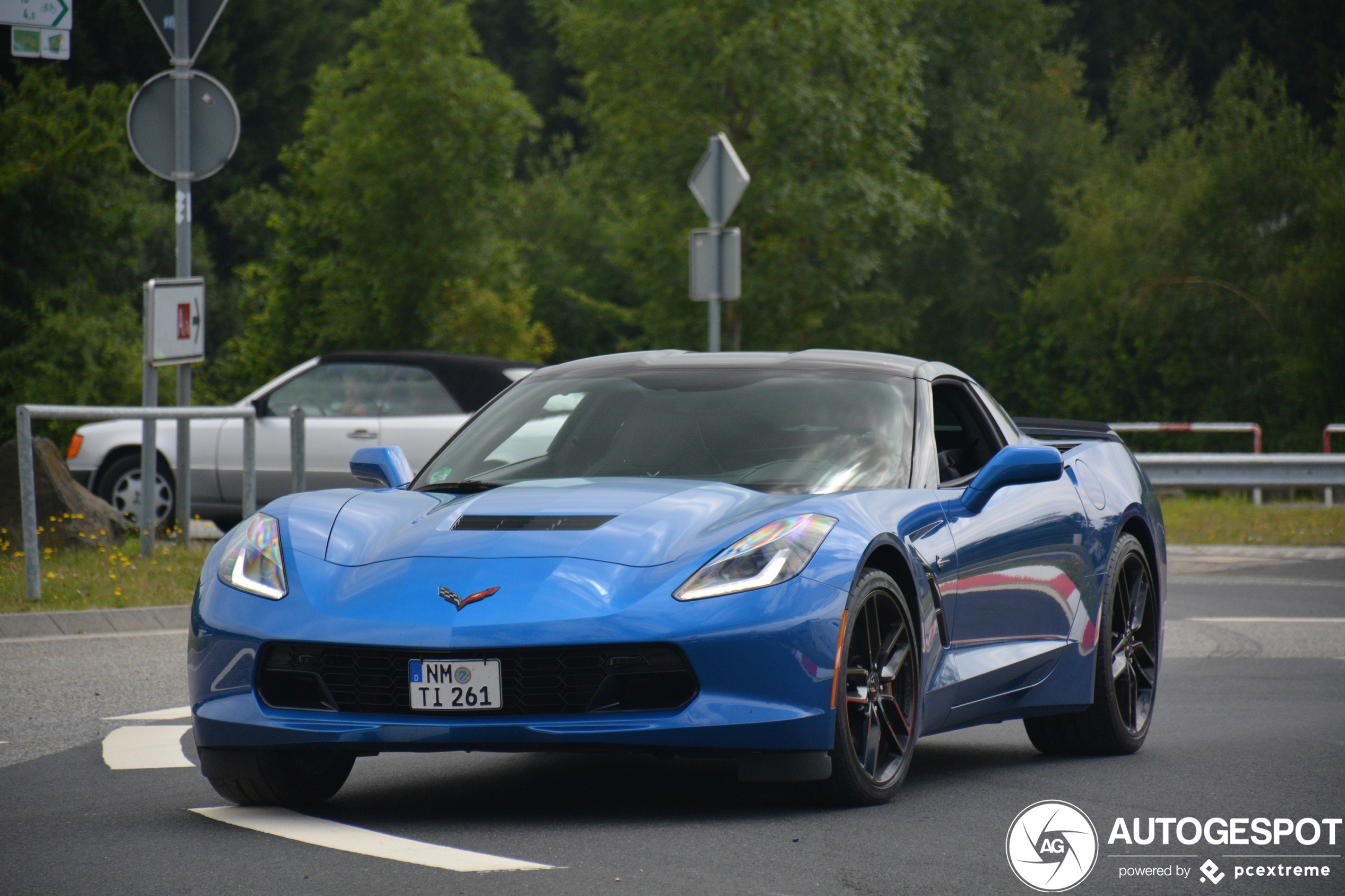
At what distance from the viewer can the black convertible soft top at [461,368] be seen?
616 inches

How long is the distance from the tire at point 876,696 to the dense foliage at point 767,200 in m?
14.6

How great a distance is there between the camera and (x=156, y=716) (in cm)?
752

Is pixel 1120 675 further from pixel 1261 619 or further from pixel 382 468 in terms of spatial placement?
pixel 1261 619

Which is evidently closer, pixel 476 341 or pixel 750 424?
pixel 750 424

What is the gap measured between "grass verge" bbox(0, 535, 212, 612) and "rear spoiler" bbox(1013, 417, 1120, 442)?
214 inches

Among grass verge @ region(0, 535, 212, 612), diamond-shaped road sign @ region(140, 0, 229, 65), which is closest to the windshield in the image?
grass verge @ region(0, 535, 212, 612)

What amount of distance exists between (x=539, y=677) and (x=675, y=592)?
0.41 metres

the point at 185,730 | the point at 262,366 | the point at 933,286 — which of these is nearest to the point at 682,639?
the point at 185,730

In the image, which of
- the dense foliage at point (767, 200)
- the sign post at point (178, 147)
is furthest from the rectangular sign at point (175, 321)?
the dense foliage at point (767, 200)

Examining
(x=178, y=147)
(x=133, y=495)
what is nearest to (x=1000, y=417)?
(x=178, y=147)

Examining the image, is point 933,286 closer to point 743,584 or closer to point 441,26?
point 441,26

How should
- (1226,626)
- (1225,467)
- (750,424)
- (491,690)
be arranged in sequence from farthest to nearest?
1. (1225,467)
2. (1226,626)
3. (750,424)
4. (491,690)

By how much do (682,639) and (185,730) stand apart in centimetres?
296

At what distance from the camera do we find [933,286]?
170 feet
